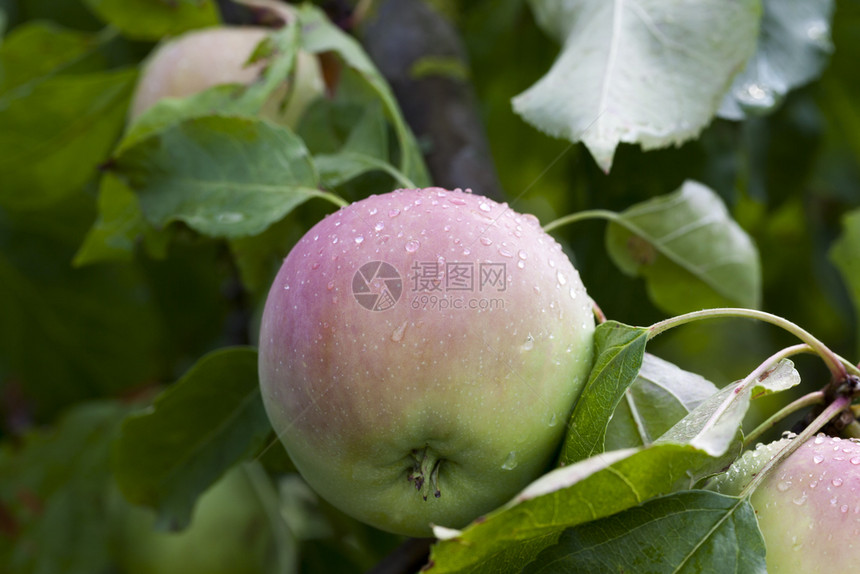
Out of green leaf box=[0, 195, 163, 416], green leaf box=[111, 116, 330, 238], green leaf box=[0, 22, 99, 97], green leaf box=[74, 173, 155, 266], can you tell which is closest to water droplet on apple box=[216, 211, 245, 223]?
green leaf box=[111, 116, 330, 238]

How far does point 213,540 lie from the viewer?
0.91 m

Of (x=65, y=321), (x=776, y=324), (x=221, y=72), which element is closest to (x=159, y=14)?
(x=221, y=72)

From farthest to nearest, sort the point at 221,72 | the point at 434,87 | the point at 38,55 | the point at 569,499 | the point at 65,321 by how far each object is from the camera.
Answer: the point at 65,321 < the point at 38,55 < the point at 434,87 < the point at 221,72 < the point at 569,499

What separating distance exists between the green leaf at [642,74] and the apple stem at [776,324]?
0.37 feet

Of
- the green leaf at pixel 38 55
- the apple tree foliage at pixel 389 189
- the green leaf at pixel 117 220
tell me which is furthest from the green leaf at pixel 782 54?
the green leaf at pixel 38 55

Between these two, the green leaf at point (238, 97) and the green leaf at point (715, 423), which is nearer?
the green leaf at point (715, 423)

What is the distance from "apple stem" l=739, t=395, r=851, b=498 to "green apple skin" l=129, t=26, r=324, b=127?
49 centimetres

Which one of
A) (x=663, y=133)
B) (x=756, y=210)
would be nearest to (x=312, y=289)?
(x=663, y=133)

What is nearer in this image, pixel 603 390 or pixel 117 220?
pixel 603 390

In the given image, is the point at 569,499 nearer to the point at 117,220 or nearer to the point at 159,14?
the point at 117,220

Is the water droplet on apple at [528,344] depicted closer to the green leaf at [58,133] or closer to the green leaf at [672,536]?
the green leaf at [672,536]

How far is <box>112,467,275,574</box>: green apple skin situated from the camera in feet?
2.97

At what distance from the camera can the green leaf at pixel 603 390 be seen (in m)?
0.41

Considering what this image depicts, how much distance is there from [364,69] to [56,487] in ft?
2.42
